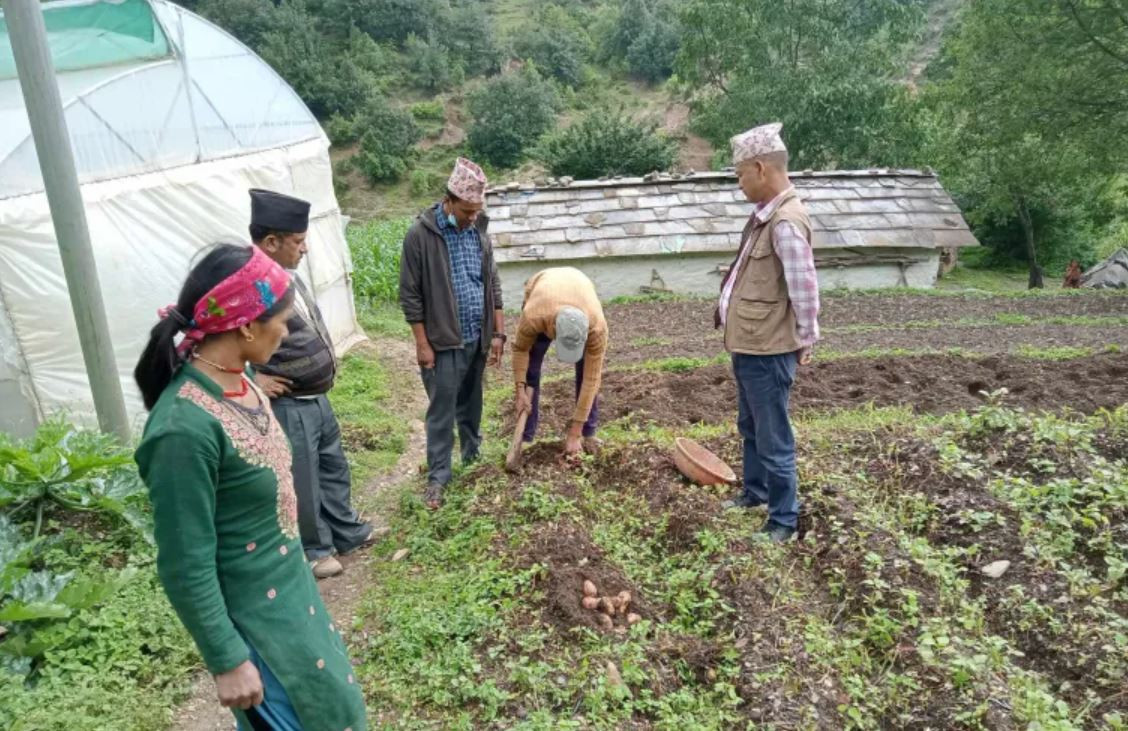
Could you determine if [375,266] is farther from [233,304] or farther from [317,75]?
[317,75]

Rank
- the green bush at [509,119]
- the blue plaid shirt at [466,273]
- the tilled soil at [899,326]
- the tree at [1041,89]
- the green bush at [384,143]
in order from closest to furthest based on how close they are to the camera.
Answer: the blue plaid shirt at [466,273]
the tilled soil at [899,326]
the tree at [1041,89]
the green bush at [384,143]
the green bush at [509,119]

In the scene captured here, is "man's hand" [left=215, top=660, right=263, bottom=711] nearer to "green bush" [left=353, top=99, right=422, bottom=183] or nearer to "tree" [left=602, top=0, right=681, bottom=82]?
"green bush" [left=353, top=99, right=422, bottom=183]

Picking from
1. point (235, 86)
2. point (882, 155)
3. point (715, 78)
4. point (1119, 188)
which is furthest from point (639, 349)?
point (1119, 188)

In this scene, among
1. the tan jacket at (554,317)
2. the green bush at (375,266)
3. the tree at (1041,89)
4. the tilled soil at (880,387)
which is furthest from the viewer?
the green bush at (375,266)

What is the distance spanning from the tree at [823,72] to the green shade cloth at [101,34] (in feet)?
46.2

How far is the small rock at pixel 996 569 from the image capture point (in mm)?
3520

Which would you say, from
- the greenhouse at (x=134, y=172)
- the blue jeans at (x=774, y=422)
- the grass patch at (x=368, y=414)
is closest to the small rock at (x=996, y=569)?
the blue jeans at (x=774, y=422)

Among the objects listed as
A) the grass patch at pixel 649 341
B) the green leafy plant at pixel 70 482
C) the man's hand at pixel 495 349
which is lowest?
the grass patch at pixel 649 341

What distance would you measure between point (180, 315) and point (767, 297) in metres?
2.80

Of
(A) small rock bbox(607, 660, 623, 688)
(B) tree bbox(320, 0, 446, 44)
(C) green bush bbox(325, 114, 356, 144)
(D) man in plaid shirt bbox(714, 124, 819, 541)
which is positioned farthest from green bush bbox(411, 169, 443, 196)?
(A) small rock bbox(607, 660, 623, 688)

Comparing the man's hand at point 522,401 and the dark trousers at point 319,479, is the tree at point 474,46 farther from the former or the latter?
the dark trousers at point 319,479

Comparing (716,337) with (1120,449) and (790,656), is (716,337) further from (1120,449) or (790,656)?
(790,656)

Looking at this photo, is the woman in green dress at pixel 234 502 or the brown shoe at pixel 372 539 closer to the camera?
the woman in green dress at pixel 234 502

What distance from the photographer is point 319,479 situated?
→ 4.31 meters
